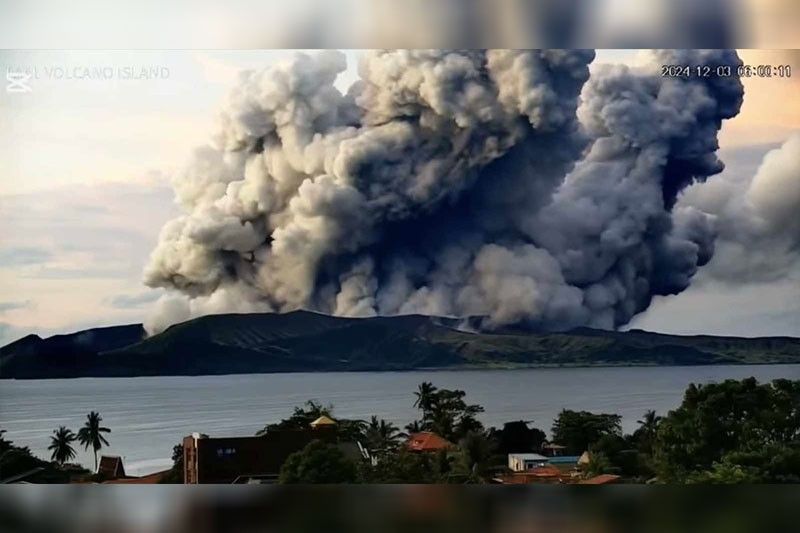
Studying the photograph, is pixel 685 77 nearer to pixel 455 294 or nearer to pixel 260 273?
pixel 455 294

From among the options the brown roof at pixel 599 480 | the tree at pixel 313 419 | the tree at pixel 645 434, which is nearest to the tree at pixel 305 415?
the tree at pixel 313 419

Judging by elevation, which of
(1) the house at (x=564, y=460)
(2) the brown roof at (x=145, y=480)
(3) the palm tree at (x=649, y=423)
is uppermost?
(3) the palm tree at (x=649, y=423)

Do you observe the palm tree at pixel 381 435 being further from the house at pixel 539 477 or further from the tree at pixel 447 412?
the house at pixel 539 477

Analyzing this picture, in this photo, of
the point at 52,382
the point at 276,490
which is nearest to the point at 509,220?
the point at 276,490

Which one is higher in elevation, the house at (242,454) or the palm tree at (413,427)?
the palm tree at (413,427)

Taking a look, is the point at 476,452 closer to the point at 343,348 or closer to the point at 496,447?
the point at 496,447

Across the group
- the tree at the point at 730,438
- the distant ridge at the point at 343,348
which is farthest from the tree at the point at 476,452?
the tree at the point at 730,438

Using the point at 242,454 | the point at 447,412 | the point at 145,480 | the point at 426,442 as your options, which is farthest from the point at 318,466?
the point at 145,480
